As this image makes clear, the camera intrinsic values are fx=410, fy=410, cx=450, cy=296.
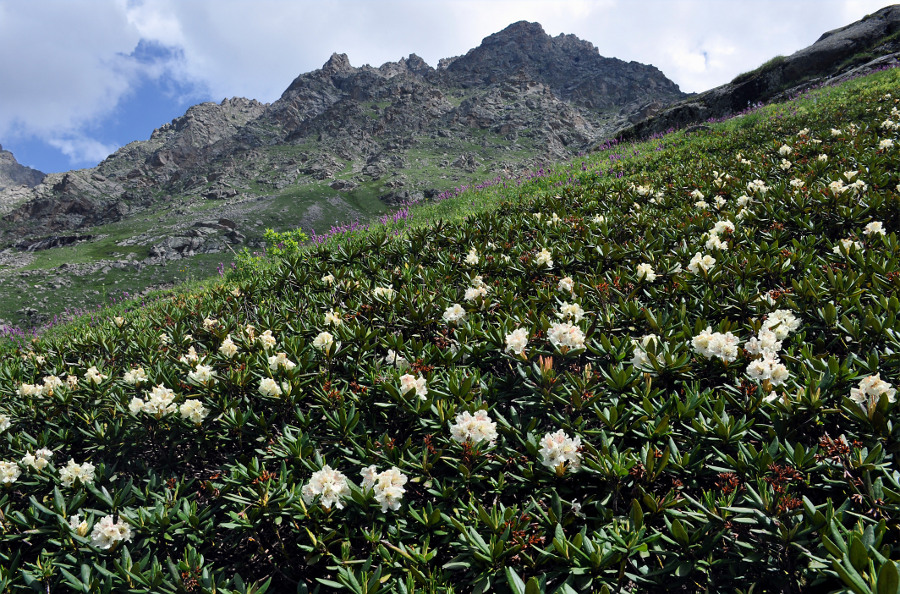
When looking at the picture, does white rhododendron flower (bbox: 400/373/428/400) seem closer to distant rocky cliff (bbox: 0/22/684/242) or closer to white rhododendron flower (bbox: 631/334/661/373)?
white rhododendron flower (bbox: 631/334/661/373)

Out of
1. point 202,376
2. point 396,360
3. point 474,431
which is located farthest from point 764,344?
point 202,376

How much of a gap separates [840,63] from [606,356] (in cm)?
2823

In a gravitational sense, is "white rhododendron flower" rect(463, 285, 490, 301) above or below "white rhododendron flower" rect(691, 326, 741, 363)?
above

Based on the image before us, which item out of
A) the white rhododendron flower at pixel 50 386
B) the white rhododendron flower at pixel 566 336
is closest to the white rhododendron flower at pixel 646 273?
the white rhododendron flower at pixel 566 336

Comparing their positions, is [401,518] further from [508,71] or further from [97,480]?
[508,71]

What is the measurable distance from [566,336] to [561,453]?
945 millimetres

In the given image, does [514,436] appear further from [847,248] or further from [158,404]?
[847,248]

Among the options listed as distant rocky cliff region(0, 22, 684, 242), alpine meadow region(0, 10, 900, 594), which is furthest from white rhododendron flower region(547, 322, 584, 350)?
distant rocky cliff region(0, 22, 684, 242)

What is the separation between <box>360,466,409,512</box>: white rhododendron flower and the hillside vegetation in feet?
0.04

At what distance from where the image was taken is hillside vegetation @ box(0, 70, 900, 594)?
182 centimetres

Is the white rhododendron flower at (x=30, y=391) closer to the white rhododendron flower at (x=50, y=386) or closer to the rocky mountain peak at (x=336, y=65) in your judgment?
the white rhododendron flower at (x=50, y=386)

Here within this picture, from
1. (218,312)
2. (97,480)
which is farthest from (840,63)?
(97,480)

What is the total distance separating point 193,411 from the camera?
293cm

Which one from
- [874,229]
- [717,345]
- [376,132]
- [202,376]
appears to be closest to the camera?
[717,345]
